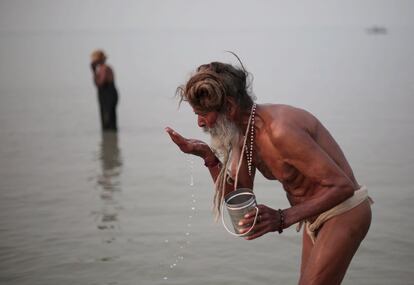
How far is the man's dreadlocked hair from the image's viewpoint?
12.8 ft

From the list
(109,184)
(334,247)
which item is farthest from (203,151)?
(109,184)

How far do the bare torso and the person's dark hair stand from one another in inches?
5.5

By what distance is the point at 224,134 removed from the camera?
161 inches

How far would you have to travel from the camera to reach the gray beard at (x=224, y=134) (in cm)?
405

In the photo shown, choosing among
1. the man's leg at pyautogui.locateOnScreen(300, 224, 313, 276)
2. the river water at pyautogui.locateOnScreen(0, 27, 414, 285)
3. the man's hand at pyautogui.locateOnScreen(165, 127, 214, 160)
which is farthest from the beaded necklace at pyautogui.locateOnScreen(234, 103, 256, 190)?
the river water at pyautogui.locateOnScreen(0, 27, 414, 285)

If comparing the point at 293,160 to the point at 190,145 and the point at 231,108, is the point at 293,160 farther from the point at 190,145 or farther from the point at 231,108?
the point at 190,145

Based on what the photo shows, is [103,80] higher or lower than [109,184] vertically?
higher

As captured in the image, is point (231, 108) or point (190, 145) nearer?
point (231, 108)

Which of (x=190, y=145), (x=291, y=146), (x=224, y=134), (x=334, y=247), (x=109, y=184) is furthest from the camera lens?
(x=109, y=184)

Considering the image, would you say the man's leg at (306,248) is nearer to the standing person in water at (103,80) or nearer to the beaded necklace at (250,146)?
the beaded necklace at (250,146)

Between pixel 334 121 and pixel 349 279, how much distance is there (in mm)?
10014

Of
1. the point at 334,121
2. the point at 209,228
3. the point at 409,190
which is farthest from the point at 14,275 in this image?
the point at 334,121

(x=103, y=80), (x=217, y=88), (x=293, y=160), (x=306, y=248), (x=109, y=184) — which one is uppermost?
(x=103, y=80)

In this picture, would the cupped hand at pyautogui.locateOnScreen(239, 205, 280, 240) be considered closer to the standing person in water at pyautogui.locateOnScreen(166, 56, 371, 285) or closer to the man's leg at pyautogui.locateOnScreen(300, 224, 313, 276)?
Answer: the standing person in water at pyautogui.locateOnScreen(166, 56, 371, 285)
